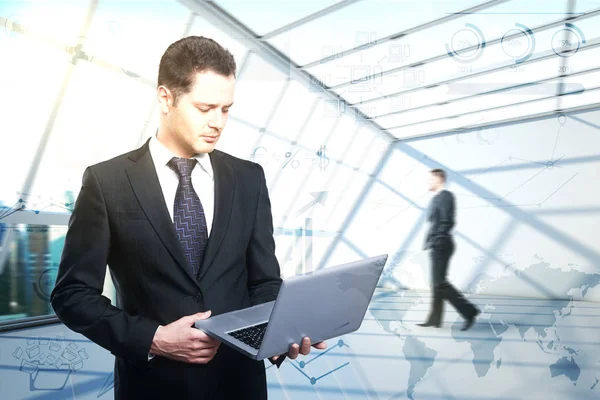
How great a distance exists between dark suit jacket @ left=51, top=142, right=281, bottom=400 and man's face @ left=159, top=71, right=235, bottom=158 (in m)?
0.11

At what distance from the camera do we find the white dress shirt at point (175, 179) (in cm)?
142

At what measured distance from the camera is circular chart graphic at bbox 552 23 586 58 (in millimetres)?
3316

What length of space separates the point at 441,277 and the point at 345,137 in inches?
46.6

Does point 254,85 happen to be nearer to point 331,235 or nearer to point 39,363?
point 331,235

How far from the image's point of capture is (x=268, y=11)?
326cm

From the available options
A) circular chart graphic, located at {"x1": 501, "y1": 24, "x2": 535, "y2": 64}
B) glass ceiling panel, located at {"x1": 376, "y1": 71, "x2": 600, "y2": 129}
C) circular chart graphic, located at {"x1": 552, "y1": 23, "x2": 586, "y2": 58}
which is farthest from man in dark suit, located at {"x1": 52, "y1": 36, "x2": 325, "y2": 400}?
circular chart graphic, located at {"x1": 552, "y1": 23, "x2": 586, "y2": 58}

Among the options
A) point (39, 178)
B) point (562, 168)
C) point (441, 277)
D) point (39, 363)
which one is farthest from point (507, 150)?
Answer: point (39, 363)


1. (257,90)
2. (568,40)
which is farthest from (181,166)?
(568,40)

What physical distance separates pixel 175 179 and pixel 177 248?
25cm

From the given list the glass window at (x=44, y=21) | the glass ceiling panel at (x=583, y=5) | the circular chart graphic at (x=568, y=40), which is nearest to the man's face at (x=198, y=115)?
the glass window at (x=44, y=21)

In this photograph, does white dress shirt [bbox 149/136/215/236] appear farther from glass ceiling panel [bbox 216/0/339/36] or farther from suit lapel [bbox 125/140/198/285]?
glass ceiling panel [bbox 216/0/339/36]

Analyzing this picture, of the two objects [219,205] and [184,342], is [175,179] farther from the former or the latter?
[184,342]

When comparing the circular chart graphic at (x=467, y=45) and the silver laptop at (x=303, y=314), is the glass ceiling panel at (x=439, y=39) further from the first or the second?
the silver laptop at (x=303, y=314)

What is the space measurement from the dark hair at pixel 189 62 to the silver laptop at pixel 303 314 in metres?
0.69
